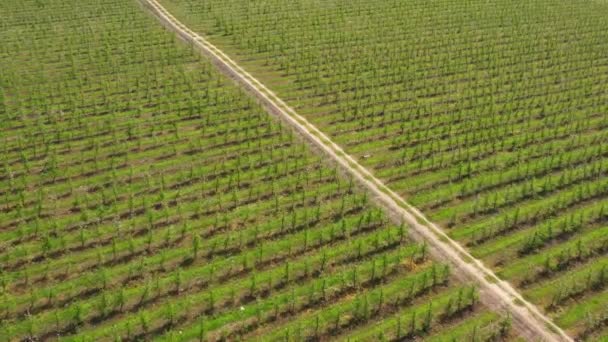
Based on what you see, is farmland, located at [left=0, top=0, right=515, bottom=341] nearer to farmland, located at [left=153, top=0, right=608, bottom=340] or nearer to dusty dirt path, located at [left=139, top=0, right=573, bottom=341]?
dusty dirt path, located at [left=139, top=0, right=573, bottom=341]

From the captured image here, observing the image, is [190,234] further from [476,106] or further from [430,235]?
[476,106]

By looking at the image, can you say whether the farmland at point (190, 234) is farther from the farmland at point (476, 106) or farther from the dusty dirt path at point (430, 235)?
the farmland at point (476, 106)

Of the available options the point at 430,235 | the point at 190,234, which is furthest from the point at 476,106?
the point at 190,234

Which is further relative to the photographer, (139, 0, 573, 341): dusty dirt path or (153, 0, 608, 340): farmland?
(153, 0, 608, 340): farmland

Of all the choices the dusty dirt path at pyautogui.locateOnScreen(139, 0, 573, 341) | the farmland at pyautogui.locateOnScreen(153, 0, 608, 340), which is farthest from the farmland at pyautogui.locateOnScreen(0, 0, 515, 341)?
the farmland at pyautogui.locateOnScreen(153, 0, 608, 340)

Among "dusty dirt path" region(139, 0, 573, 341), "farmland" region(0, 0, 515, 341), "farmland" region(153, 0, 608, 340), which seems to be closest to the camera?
"farmland" region(0, 0, 515, 341)

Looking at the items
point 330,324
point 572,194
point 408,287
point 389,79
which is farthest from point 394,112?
point 330,324

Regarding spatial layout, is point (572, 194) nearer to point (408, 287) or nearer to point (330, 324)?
point (408, 287)
